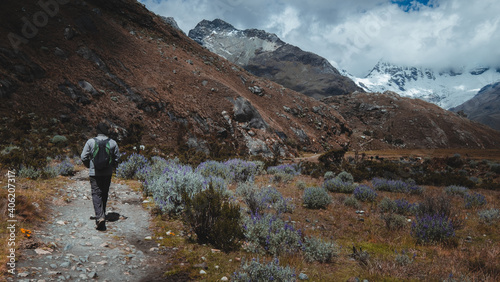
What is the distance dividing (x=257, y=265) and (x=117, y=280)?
227 cm

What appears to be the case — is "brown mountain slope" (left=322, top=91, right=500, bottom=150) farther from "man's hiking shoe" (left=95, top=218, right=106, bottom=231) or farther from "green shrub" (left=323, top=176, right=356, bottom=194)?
"man's hiking shoe" (left=95, top=218, right=106, bottom=231)

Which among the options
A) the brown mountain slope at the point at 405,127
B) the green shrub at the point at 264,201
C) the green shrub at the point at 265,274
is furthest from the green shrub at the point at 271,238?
the brown mountain slope at the point at 405,127

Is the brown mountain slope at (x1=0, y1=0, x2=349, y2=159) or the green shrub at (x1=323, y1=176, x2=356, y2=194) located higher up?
the brown mountain slope at (x1=0, y1=0, x2=349, y2=159)

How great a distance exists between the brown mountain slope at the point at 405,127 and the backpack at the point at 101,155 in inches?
2442

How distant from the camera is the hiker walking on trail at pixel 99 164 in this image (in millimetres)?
6059

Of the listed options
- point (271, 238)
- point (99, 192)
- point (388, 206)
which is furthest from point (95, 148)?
point (388, 206)

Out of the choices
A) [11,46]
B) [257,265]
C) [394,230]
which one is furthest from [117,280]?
[11,46]

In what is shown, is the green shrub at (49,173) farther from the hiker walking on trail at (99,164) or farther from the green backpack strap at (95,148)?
the green backpack strap at (95,148)

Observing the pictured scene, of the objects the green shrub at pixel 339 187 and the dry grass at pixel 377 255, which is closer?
the dry grass at pixel 377 255

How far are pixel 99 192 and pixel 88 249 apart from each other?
5.73 feet

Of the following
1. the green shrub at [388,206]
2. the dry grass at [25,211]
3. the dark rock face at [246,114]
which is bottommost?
the green shrub at [388,206]

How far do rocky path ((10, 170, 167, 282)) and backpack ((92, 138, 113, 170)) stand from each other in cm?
147

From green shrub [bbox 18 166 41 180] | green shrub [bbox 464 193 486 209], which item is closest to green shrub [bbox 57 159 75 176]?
green shrub [bbox 18 166 41 180]

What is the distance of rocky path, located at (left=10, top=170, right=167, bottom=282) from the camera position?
3.89 m
